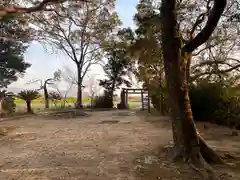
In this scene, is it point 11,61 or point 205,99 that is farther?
point 11,61

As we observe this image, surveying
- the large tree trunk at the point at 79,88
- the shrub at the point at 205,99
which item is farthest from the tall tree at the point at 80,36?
the shrub at the point at 205,99

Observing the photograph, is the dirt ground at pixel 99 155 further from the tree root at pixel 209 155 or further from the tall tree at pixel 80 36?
the tall tree at pixel 80 36

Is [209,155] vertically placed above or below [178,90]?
below

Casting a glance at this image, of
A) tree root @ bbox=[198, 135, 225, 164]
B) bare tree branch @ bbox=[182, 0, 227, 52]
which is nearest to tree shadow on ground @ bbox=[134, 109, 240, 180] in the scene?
tree root @ bbox=[198, 135, 225, 164]

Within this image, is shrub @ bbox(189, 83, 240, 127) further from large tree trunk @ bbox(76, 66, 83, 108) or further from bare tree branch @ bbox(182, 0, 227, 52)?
large tree trunk @ bbox(76, 66, 83, 108)

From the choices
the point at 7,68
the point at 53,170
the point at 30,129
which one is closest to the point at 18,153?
the point at 53,170

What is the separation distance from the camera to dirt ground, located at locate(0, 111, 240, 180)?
3684 mm

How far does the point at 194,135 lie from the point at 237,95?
11.9 feet

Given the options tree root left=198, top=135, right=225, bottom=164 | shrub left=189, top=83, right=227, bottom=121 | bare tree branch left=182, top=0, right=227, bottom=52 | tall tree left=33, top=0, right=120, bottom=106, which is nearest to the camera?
bare tree branch left=182, top=0, right=227, bottom=52

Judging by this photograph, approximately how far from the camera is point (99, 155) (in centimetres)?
468

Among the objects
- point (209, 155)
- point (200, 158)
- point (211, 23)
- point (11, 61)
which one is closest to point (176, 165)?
point (200, 158)

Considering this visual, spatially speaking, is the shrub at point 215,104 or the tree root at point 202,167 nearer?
the tree root at point 202,167

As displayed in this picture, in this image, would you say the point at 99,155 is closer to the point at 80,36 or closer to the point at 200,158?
the point at 200,158

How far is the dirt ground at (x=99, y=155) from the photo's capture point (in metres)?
3.68
